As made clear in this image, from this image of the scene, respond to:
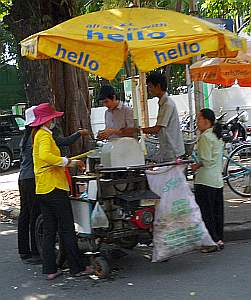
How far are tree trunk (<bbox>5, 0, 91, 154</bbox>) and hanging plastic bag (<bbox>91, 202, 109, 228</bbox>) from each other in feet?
10.6

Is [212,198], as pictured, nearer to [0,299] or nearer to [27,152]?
[27,152]

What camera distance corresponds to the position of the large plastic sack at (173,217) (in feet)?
19.2

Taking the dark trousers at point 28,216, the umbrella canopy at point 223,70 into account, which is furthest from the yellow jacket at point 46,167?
the umbrella canopy at point 223,70

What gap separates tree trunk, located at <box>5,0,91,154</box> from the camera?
8438 mm

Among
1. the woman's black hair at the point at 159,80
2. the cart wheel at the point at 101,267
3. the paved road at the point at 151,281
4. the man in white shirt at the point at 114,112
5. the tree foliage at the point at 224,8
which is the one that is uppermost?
the tree foliage at the point at 224,8

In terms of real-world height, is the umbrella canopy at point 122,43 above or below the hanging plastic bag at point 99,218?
above

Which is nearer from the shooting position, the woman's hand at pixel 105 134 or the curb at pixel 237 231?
the woman's hand at pixel 105 134

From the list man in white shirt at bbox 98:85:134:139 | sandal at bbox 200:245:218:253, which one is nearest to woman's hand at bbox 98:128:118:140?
man in white shirt at bbox 98:85:134:139

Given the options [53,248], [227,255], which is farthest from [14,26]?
[227,255]

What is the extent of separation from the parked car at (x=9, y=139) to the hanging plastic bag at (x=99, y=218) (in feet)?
41.0

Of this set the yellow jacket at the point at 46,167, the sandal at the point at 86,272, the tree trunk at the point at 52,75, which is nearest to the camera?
the yellow jacket at the point at 46,167

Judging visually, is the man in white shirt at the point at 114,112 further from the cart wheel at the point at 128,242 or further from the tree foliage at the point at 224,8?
the tree foliage at the point at 224,8

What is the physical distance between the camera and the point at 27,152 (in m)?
6.45

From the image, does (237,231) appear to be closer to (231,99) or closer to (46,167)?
(46,167)
